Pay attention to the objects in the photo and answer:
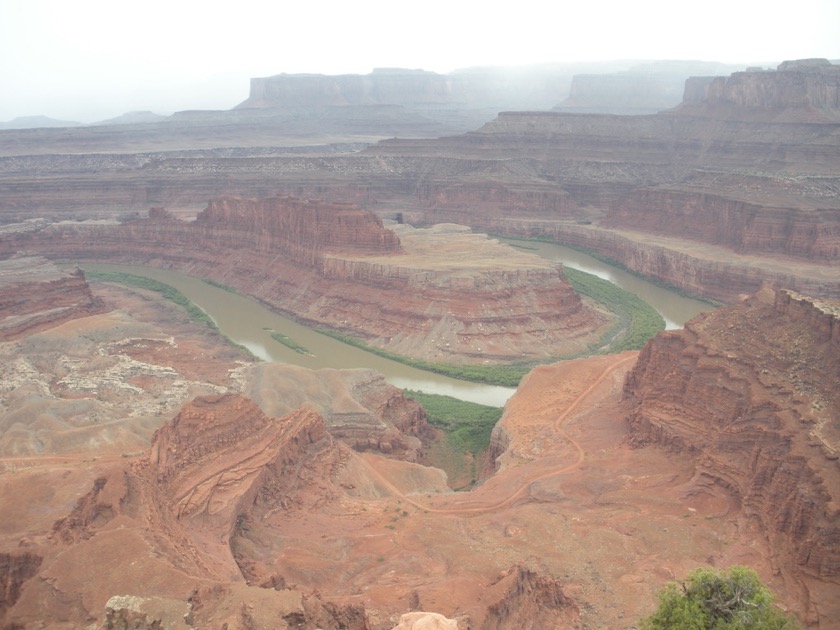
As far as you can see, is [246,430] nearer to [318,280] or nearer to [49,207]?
[318,280]

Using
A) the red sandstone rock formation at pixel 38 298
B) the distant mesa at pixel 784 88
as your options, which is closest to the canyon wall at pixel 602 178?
the distant mesa at pixel 784 88

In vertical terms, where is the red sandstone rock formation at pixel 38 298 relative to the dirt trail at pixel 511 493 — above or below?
above

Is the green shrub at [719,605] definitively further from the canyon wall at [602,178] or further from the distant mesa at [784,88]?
the distant mesa at [784,88]

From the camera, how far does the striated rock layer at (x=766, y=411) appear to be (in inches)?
870

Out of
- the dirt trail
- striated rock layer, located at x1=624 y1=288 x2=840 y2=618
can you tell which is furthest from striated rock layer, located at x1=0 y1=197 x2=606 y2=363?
striated rock layer, located at x1=624 y1=288 x2=840 y2=618

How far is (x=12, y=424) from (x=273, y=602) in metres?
21.5

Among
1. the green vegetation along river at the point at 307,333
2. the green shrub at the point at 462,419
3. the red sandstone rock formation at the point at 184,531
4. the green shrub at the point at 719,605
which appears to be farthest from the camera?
the green vegetation along river at the point at 307,333

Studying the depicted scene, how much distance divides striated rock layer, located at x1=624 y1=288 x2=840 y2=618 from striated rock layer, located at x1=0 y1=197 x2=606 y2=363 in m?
19.1

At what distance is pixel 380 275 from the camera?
59625 mm

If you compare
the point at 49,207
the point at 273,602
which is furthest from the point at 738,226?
the point at 49,207

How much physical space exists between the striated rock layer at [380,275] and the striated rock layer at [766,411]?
19137 millimetres

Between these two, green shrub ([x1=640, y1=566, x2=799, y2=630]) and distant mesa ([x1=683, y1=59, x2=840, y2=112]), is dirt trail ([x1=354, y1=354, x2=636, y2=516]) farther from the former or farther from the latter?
distant mesa ([x1=683, y1=59, x2=840, y2=112])

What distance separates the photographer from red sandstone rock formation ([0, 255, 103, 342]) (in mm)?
51781

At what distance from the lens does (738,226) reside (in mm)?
76000
